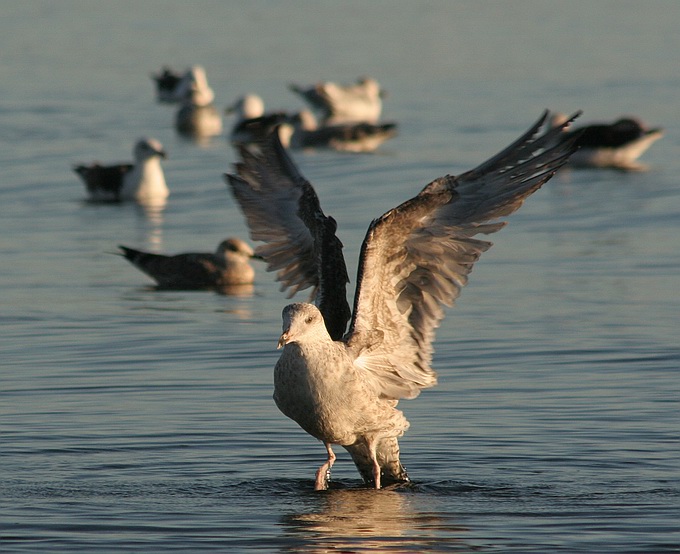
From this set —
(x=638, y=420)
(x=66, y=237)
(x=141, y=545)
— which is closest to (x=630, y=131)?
(x=66, y=237)

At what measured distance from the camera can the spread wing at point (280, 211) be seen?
32.3ft

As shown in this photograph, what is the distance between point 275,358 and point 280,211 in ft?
6.92

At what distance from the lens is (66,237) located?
18.2m

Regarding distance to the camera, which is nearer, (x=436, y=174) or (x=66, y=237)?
(x=66, y=237)

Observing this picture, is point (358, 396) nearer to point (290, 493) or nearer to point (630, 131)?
point (290, 493)

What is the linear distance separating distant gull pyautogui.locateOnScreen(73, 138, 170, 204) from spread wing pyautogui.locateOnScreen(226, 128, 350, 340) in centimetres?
1087

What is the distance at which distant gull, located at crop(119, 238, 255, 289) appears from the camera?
15633mm

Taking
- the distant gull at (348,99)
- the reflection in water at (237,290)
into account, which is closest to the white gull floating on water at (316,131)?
the distant gull at (348,99)

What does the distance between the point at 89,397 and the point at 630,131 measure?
14913 millimetres

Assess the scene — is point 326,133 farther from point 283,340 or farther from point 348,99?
point 283,340

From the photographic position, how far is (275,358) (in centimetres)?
1208

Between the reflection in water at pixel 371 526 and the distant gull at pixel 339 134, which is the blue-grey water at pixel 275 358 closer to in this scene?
the reflection in water at pixel 371 526

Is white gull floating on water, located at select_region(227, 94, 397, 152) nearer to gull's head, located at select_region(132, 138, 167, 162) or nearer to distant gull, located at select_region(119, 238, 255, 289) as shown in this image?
gull's head, located at select_region(132, 138, 167, 162)

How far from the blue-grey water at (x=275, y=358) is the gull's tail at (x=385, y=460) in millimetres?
107
